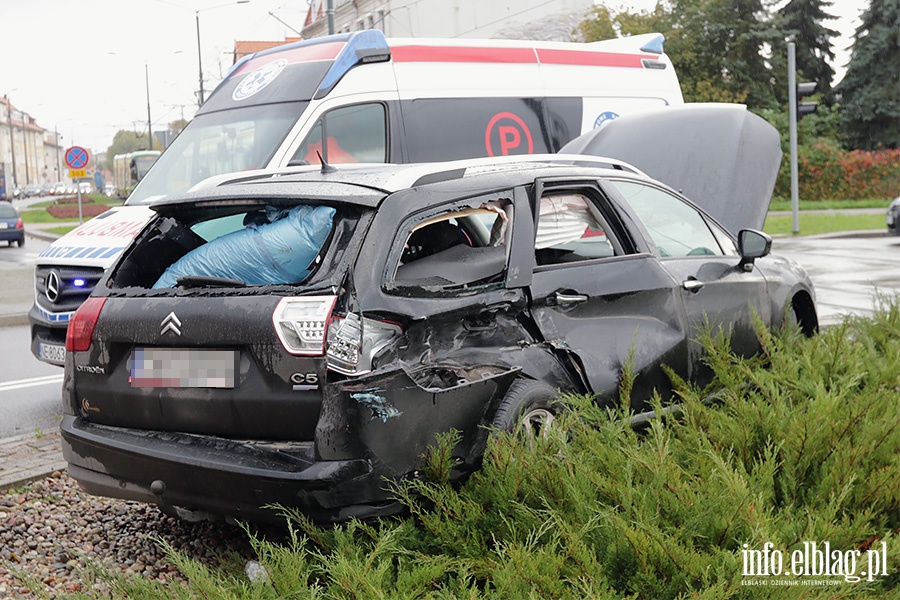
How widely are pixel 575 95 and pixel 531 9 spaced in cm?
4941

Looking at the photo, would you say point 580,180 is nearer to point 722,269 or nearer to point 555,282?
point 555,282

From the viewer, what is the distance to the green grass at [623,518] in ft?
9.93

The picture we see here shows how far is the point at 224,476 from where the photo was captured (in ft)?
12.0

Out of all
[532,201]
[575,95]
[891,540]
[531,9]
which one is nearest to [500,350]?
[532,201]

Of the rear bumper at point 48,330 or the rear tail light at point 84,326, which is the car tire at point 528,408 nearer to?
the rear tail light at point 84,326

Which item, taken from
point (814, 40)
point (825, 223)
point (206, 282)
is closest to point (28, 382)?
point (206, 282)

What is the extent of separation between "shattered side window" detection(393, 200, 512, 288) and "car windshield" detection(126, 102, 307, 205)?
4.66 meters

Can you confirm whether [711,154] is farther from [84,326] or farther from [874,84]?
[874,84]

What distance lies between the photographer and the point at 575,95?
1124 cm

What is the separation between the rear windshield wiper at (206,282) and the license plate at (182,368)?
11.4 inches

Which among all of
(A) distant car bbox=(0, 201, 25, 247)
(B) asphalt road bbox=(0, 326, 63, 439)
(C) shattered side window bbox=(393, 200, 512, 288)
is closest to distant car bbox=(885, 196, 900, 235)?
(B) asphalt road bbox=(0, 326, 63, 439)

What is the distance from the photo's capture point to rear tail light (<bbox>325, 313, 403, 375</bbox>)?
3.55 m

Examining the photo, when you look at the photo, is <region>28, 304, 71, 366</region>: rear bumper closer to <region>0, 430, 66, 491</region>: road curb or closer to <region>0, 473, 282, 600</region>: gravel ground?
<region>0, 430, 66, 491</region>: road curb

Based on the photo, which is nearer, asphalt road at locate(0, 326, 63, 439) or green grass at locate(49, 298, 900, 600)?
green grass at locate(49, 298, 900, 600)
